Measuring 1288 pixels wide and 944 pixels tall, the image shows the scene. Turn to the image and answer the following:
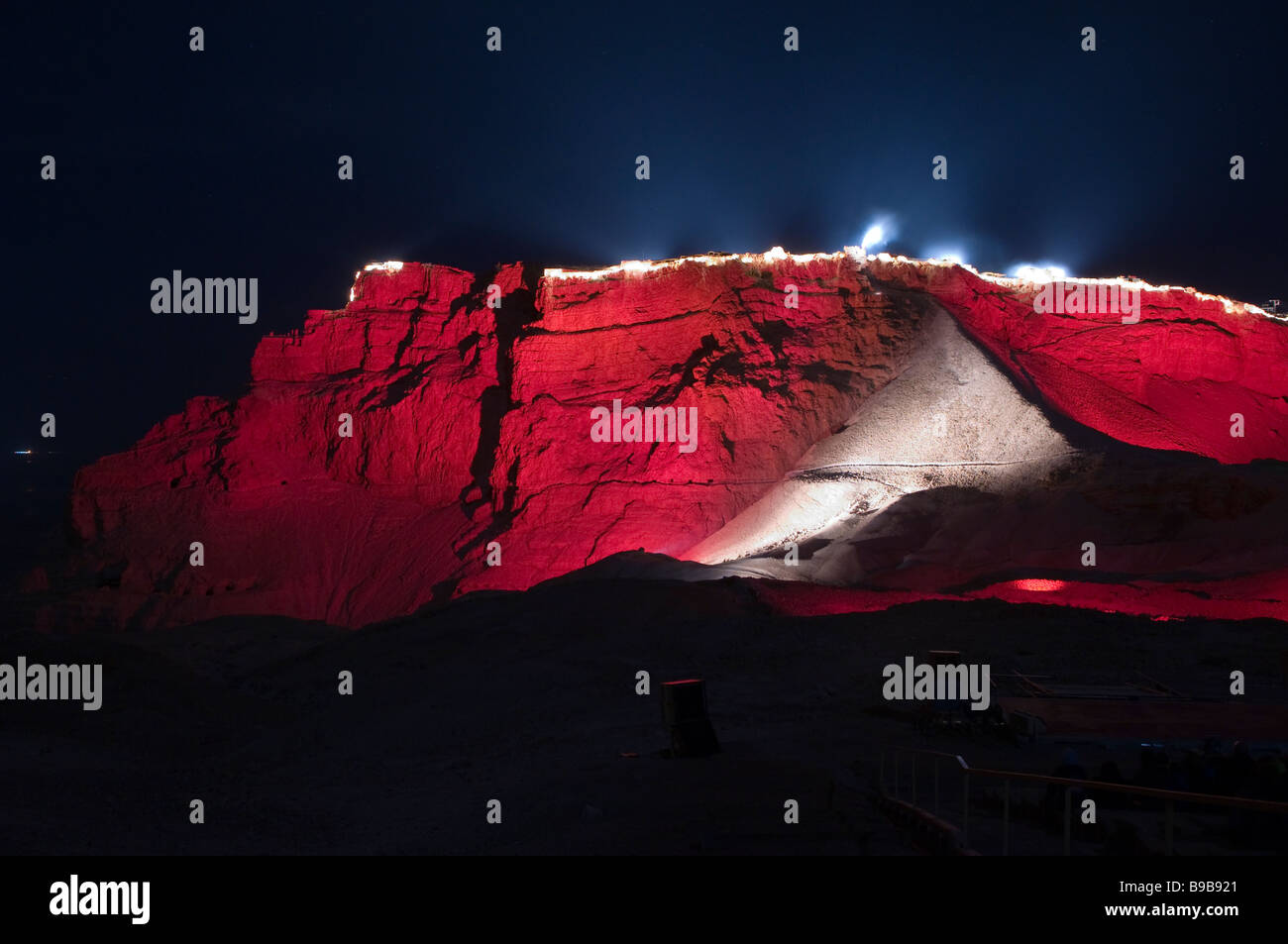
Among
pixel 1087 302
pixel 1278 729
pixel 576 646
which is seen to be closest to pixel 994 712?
pixel 1278 729

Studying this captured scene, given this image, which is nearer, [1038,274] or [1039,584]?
[1039,584]

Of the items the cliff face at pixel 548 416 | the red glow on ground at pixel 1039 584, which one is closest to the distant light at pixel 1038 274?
the cliff face at pixel 548 416

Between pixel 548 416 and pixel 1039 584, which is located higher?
pixel 548 416

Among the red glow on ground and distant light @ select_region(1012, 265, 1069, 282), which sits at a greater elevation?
distant light @ select_region(1012, 265, 1069, 282)

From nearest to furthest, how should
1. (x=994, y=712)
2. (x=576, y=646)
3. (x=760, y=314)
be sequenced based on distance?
1. (x=994, y=712)
2. (x=576, y=646)
3. (x=760, y=314)

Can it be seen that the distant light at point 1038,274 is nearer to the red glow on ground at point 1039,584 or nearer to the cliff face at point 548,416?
the cliff face at point 548,416

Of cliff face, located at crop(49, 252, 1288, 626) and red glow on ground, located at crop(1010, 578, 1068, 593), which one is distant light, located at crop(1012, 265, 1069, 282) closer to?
cliff face, located at crop(49, 252, 1288, 626)

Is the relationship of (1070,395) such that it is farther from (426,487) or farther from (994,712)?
(994,712)

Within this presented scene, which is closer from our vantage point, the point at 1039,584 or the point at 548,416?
the point at 1039,584

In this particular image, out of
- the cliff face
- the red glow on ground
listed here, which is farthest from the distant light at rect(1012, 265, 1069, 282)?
the red glow on ground
